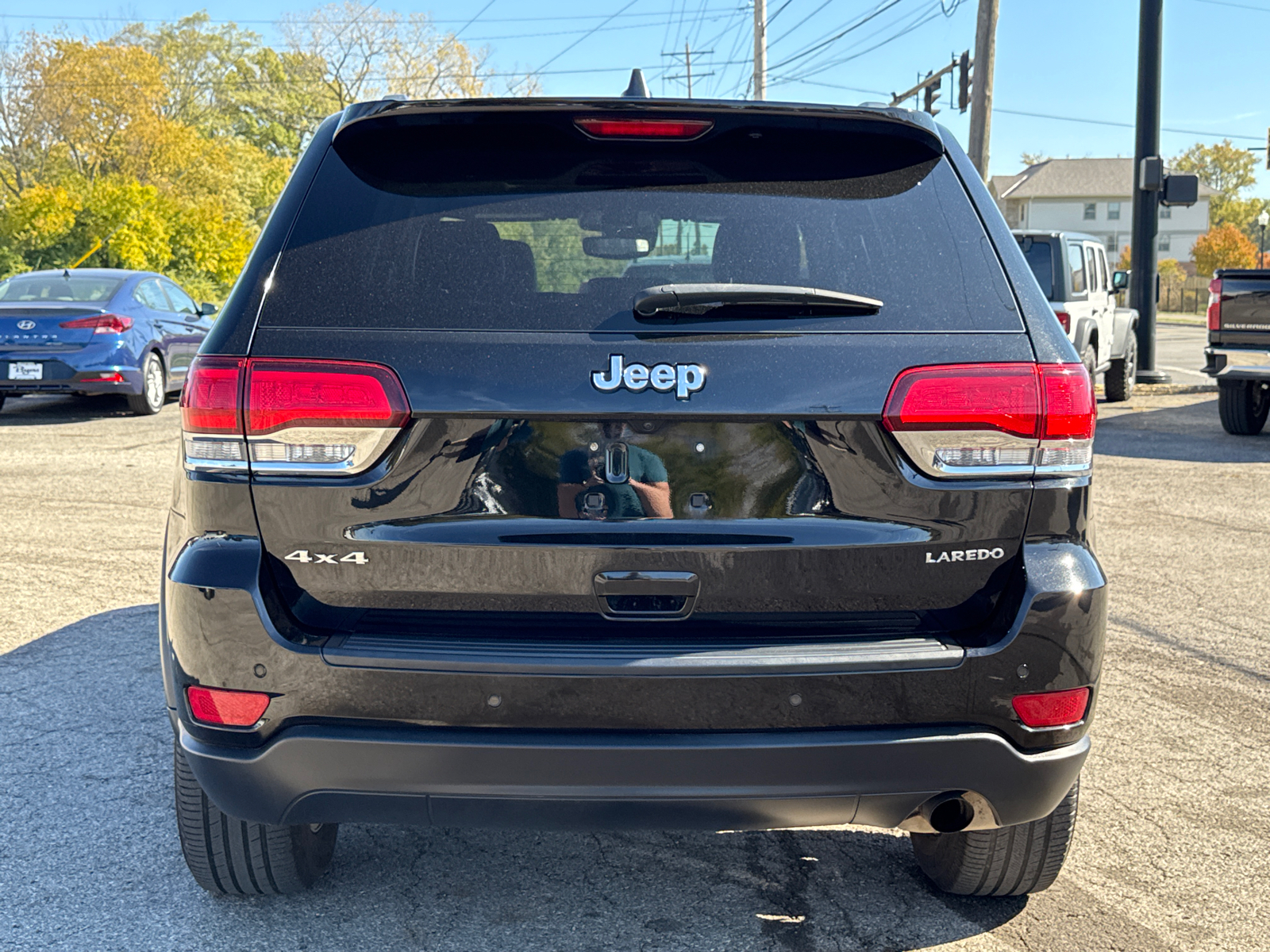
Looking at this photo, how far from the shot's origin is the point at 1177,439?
471 inches

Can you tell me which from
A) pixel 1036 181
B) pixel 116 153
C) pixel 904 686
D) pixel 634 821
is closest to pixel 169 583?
pixel 634 821

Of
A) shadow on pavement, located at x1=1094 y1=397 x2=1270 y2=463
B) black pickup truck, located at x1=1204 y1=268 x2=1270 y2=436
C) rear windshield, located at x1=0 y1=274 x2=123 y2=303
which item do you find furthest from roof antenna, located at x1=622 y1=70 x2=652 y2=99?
rear windshield, located at x1=0 y1=274 x2=123 y2=303

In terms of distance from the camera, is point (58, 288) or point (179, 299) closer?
point (58, 288)

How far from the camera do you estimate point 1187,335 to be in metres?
36.9

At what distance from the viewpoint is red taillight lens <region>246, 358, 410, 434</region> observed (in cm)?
229

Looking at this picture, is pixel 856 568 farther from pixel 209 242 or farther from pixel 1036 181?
pixel 1036 181

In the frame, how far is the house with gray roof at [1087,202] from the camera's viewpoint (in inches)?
3949

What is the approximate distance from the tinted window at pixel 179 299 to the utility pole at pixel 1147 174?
12643 millimetres

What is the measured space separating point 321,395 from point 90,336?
11.5 meters

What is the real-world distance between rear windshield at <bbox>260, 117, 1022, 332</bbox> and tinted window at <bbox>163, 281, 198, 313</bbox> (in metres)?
12.9

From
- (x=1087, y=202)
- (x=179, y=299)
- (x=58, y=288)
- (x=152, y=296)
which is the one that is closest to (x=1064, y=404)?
(x=58, y=288)

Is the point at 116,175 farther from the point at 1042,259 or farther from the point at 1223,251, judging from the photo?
the point at 1223,251

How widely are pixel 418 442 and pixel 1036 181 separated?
110 meters

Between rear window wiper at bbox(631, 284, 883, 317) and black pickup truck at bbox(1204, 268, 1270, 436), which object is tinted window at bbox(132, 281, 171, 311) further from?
rear window wiper at bbox(631, 284, 883, 317)
